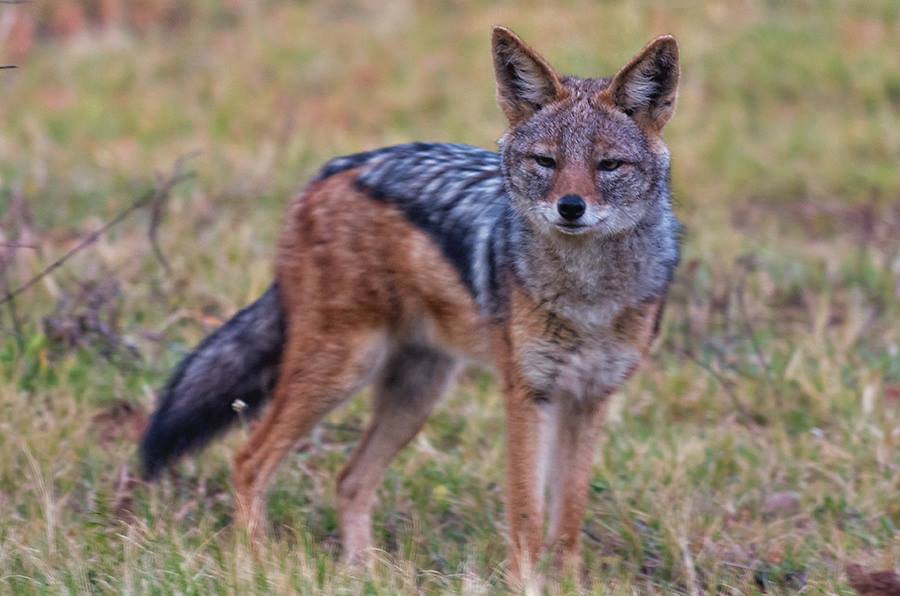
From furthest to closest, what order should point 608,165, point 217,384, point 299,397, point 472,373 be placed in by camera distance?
point 472,373
point 217,384
point 299,397
point 608,165

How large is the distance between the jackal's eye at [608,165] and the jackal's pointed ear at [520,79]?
329 millimetres

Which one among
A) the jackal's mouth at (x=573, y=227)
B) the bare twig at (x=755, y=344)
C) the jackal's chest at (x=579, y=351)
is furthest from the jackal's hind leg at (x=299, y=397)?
the bare twig at (x=755, y=344)

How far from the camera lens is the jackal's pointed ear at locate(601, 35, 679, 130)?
4.42m

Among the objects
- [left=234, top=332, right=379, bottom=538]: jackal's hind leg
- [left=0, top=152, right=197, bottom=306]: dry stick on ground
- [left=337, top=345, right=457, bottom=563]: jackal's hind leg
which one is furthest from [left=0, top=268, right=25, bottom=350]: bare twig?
[left=337, top=345, right=457, bottom=563]: jackal's hind leg

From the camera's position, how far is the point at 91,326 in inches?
249

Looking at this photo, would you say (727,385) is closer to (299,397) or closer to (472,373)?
(472,373)

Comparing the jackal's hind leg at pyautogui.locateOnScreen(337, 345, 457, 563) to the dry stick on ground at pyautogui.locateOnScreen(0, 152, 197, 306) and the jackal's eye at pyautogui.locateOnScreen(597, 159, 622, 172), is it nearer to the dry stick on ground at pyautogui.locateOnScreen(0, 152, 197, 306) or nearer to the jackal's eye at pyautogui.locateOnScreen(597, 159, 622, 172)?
the jackal's eye at pyautogui.locateOnScreen(597, 159, 622, 172)

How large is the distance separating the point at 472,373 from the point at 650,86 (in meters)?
2.45

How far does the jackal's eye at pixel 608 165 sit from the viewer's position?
4379mm

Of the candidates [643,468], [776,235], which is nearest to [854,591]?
[643,468]

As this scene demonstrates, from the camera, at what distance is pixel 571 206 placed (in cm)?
423

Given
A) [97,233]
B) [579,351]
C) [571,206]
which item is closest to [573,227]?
[571,206]

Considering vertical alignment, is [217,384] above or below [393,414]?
above

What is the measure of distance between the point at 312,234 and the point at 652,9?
294 inches
